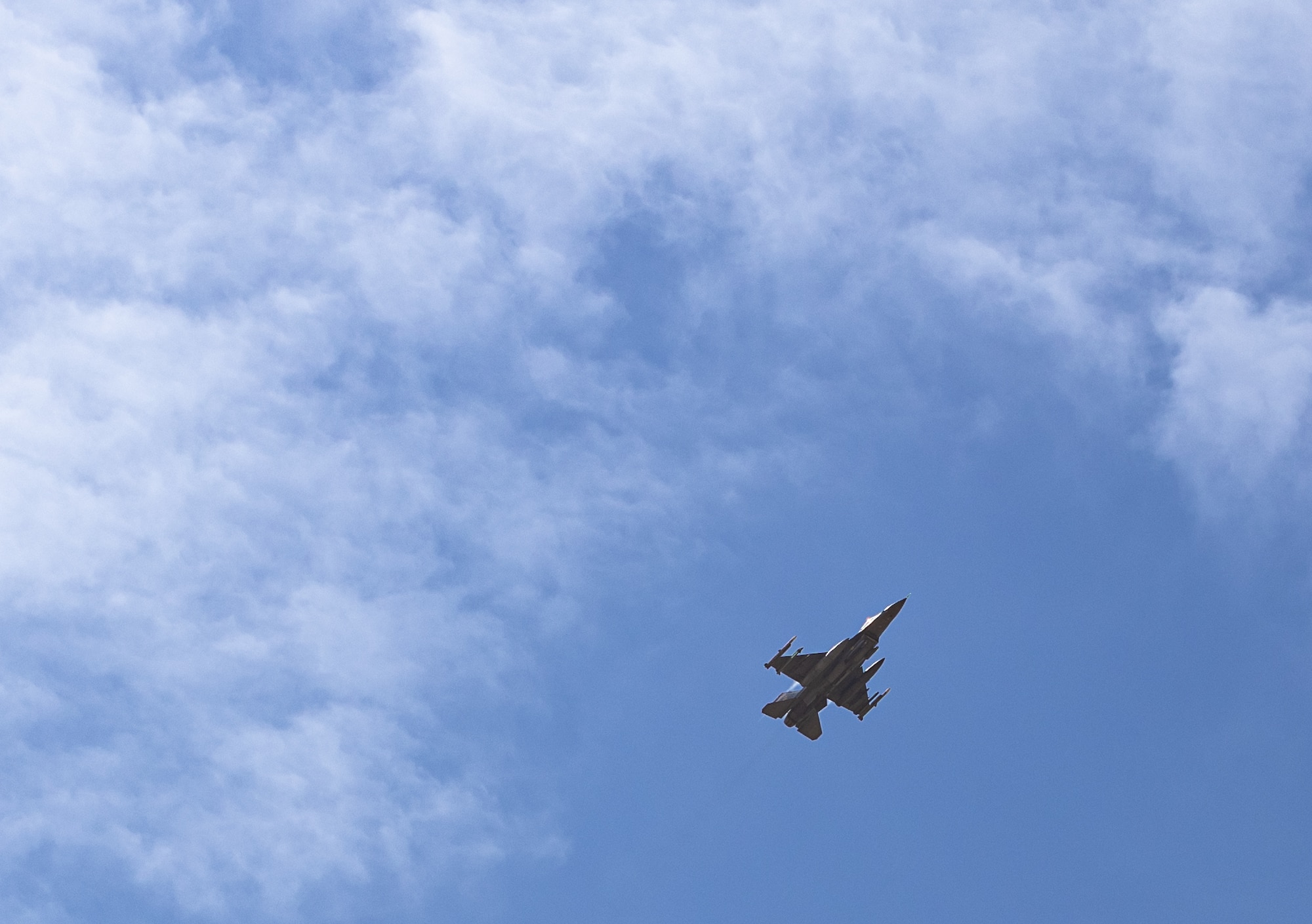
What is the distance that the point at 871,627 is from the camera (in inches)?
4815

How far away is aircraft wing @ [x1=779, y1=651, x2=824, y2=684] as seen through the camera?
123 m

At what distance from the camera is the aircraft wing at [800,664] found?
12269 centimetres

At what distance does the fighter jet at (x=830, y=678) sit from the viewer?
12244cm

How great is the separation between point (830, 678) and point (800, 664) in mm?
2823

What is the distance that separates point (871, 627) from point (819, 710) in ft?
28.5

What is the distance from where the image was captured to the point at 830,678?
405 feet

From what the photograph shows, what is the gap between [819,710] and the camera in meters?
126

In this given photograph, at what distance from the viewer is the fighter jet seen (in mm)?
122438

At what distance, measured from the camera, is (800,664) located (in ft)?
404
